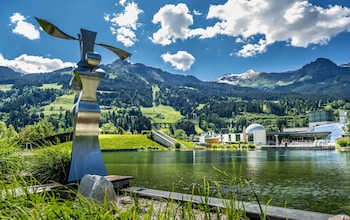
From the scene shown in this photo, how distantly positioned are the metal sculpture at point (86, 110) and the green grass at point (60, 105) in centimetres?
13097

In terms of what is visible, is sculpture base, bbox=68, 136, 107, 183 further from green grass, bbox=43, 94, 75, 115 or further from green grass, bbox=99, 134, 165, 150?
green grass, bbox=43, 94, 75, 115

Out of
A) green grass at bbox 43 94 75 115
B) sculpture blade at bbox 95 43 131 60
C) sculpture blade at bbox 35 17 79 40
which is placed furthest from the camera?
green grass at bbox 43 94 75 115

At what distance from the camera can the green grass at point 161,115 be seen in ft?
462

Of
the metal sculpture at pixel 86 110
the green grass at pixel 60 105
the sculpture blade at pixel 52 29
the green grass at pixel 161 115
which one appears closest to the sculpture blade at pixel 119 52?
the metal sculpture at pixel 86 110

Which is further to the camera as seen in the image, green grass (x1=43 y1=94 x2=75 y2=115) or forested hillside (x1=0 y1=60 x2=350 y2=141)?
green grass (x1=43 y1=94 x2=75 y2=115)

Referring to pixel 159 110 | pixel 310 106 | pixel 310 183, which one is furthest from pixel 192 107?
pixel 310 183

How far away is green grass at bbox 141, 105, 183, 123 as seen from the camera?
140900mm

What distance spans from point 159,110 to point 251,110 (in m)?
55.5

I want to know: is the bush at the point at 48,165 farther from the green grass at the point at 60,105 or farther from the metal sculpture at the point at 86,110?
the green grass at the point at 60,105

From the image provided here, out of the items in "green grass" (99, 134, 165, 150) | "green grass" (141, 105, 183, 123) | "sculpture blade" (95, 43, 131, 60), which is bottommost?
"green grass" (99, 134, 165, 150)

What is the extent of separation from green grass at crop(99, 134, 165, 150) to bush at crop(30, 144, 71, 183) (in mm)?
51351

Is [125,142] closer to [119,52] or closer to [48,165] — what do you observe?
[119,52]

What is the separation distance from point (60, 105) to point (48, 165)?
15109cm

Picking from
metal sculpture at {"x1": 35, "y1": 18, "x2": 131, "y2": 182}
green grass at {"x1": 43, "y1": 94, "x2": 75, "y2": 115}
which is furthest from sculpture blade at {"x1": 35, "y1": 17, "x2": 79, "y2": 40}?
green grass at {"x1": 43, "y1": 94, "x2": 75, "y2": 115}
